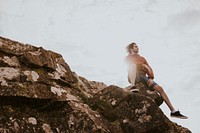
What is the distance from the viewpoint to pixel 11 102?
9.65 m

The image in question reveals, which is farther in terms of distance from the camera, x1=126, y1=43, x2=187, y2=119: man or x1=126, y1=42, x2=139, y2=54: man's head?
x1=126, y1=42, x2=139, y2=54: man's head

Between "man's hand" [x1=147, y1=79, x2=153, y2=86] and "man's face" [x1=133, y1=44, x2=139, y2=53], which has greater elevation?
"man's face" [x1=133, y1=44, x2=139, y2=53]

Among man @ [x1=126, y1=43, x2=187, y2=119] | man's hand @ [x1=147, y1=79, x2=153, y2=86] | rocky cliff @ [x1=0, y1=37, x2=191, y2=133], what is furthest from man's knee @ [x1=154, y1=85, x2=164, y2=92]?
rocky cliff @ [x1=0, y1=37, x2=191, y2=133]

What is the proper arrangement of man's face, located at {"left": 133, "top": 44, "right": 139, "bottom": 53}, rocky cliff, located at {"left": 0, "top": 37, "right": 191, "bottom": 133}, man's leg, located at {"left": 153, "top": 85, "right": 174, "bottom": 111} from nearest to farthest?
rocky cliff, located at {"left": 0, "top": 37, "right": 191, "bottom": 133} → man's leg, located at {"left": 153, "top": 85, "right": 174, "bottom": 111} → man's face, located at {"left": 133, "top": 44, "right": 139, "bottom": 53}

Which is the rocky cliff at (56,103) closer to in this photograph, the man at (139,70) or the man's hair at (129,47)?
the man at (139,70)

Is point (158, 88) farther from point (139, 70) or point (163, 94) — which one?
point (139, 70)

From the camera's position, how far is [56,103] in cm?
1034

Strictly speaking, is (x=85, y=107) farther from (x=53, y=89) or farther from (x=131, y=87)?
(x=131, y=87)

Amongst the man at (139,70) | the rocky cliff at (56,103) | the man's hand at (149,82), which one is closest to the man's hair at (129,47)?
the man at (139,70)

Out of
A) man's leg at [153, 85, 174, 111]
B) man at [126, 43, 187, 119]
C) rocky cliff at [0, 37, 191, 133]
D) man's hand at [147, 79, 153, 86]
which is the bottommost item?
rocky cliff at [0, 37, 191, 133]

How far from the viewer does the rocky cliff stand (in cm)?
956

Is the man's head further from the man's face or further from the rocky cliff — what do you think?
the rocky cliff

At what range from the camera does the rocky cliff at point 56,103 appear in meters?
9.56

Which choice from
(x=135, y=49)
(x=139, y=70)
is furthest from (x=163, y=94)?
(x=135, y=49)
